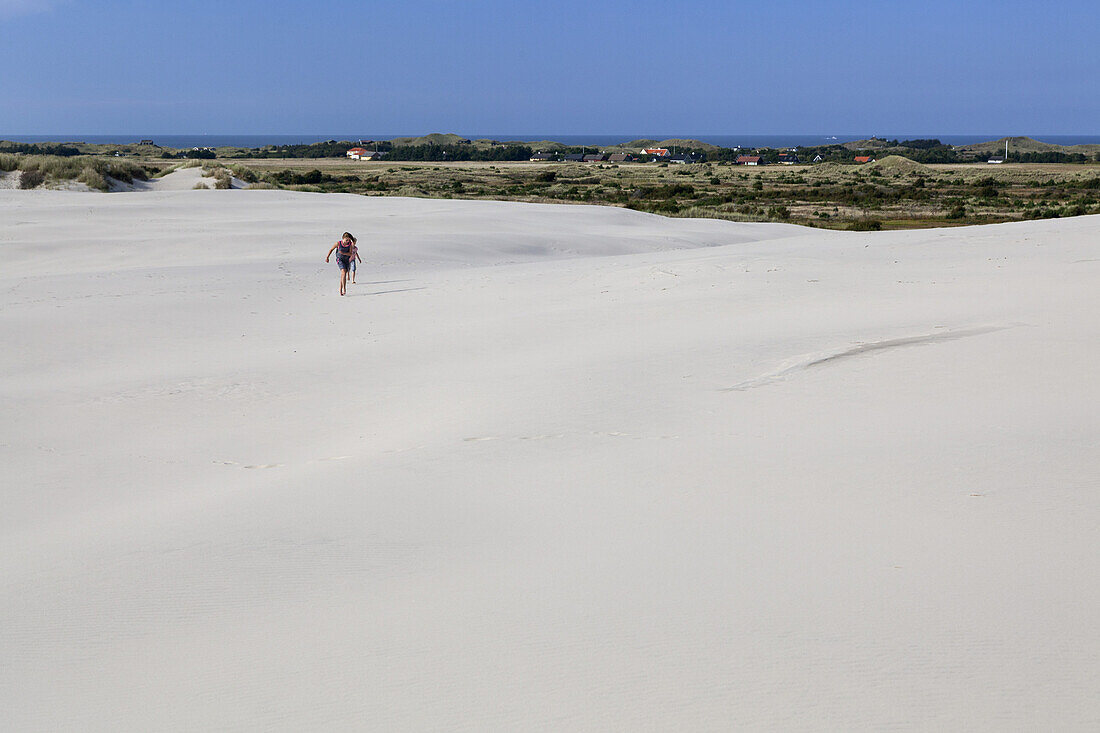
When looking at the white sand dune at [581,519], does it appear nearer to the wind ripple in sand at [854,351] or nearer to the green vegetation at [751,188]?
the wind ripple in sand at [854,351]

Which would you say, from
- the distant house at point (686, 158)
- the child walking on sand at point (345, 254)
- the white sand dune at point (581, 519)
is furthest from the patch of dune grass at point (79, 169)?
the distant house at point (686, 158)

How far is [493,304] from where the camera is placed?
1520 cm

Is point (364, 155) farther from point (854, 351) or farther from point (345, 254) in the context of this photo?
point (854, 351)

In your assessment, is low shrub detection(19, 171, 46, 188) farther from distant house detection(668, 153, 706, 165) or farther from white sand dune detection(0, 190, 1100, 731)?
distant house detection(668, 153, 706, 165)

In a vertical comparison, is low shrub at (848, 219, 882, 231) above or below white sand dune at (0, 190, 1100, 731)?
above

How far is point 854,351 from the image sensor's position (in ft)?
28.0

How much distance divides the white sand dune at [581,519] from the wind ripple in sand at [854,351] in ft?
0.14

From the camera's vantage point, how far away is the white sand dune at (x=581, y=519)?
356 cm

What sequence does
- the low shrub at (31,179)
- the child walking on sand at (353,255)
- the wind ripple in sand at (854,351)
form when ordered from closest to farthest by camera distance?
the wind ripple in sand at (854,351) < the child walking on sand at (353,255) < the low shrub at (31,179)

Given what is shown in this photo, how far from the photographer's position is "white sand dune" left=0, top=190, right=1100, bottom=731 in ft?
11.7

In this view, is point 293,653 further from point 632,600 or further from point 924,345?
point 924,345

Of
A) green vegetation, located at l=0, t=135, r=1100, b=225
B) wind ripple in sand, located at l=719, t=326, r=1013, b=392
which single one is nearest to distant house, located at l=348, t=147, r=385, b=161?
green vegetation, located at l=0, t=135, r=1100, b=225

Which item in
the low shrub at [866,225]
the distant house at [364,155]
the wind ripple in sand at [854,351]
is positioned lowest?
the wind ripple in sand at [854,351]

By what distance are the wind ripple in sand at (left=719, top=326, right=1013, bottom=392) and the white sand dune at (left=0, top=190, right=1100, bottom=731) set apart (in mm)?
43
